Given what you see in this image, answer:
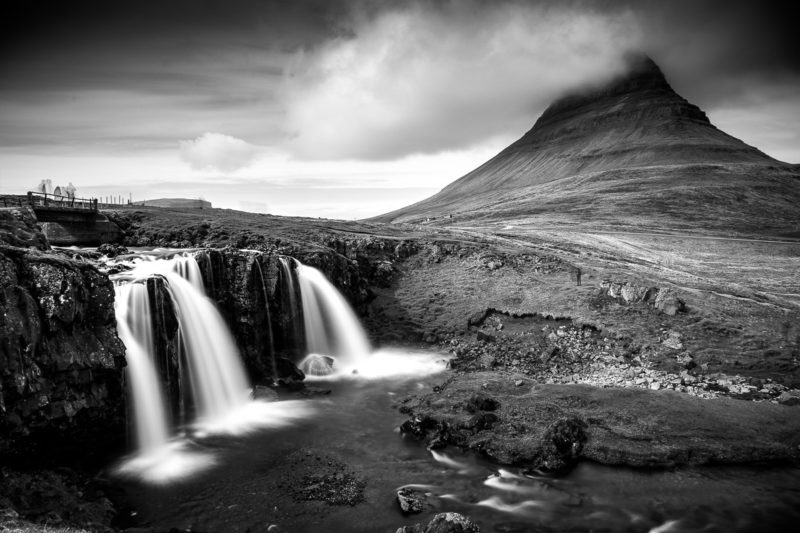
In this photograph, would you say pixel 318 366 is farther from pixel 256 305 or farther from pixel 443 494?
pixel 443 494

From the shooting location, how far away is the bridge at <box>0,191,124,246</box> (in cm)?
4506

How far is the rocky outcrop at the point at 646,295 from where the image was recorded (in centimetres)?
3562

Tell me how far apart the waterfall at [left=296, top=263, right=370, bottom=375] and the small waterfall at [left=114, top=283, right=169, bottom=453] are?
12311 mm

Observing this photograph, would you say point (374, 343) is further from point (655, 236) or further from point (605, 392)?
point (655, 236)

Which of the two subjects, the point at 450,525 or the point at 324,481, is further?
the point at 324,481

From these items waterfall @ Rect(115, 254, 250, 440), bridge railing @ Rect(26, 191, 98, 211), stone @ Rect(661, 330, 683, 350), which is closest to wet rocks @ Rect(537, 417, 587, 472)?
stone @ Rect(661, 330, 683, 350)

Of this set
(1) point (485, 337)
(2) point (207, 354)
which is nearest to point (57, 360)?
(2) point (207, 354)

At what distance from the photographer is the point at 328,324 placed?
133 feet

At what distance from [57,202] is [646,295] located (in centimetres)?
5594

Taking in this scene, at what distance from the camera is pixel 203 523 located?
54.7ft

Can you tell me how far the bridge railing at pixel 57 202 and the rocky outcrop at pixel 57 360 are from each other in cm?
2757

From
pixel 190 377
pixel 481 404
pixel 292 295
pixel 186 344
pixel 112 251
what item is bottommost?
pixel 481 404

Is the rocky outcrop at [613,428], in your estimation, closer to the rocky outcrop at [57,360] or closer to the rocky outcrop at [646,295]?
the rocky outcrop at [646,295]

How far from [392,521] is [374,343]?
24.6 meters
